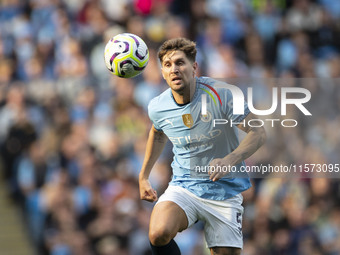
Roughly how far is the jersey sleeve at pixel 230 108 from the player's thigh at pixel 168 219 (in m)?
0.98

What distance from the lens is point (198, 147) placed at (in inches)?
254

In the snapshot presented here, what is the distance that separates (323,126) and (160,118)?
3998 millimetres

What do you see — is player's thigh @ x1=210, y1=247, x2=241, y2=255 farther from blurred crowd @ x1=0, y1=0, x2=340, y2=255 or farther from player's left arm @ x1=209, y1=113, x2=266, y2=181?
blurred crowd @ x1=0, y1=0, x2=340, y2=255

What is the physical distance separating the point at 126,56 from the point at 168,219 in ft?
5.72

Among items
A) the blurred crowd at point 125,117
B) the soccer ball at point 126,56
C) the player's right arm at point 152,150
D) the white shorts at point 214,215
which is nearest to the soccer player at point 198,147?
the white shorts at point 214,215

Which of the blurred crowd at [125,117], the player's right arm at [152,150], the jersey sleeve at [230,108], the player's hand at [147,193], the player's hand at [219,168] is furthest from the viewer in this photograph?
the blurred crowd at [125,117]

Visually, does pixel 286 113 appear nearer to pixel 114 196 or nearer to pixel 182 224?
pixel 182 224

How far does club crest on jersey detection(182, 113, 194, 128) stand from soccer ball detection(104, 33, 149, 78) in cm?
80

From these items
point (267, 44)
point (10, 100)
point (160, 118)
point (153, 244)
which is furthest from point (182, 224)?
point (267, 44)

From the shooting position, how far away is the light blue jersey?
21.0ft

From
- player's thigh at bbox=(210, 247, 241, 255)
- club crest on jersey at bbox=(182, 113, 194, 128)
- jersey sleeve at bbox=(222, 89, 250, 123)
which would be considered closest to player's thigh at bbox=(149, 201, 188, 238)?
player's thigh at bbox=(210, 247, 241, 255)

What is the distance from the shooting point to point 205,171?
6355 mm

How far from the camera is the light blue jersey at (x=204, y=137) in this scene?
6406mm

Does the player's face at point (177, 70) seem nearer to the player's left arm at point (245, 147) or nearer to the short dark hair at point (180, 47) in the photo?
the short dark hair at point (180, 47)
